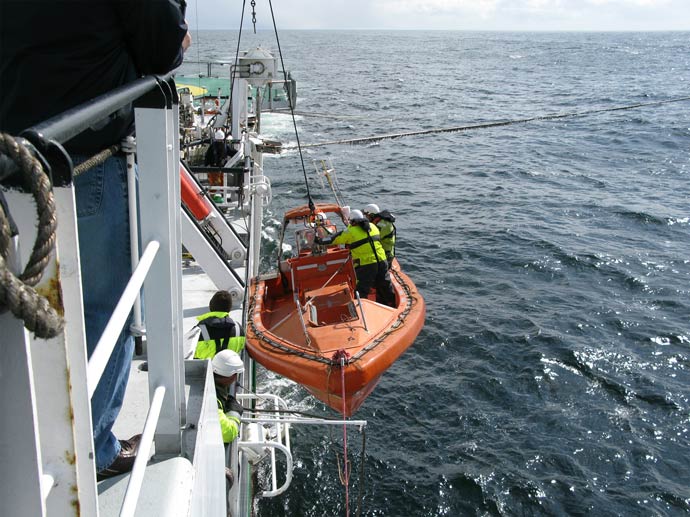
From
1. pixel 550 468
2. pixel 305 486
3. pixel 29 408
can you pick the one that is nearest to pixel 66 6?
pixel 29 408

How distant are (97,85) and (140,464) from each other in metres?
1.05

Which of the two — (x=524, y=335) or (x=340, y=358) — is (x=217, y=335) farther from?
(x=524, y=335)

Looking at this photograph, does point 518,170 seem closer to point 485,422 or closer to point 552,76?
point 485,422

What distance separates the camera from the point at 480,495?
701 centimetres

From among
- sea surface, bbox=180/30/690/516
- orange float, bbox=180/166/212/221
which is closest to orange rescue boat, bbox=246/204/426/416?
sea surface, bbox=180/30/690/516

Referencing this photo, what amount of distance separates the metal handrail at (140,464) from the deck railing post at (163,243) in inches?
4.0

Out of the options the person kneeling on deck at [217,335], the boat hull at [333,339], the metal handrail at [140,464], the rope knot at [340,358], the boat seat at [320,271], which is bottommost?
the boat hull at [333,339]

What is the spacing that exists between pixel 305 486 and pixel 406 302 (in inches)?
102

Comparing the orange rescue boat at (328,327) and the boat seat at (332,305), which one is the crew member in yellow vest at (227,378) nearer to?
the orange rescue boat at (328,327)

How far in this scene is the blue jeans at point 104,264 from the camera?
188cm

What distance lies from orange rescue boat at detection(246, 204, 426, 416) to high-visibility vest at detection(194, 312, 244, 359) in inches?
50.6

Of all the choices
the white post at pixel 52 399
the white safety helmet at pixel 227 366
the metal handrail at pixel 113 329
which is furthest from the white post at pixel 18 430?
the white safety helmet at pixel 227 366

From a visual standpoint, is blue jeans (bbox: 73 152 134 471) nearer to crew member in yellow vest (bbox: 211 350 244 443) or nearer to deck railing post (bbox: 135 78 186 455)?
deck railing post (bbox: 135 78 186 455)

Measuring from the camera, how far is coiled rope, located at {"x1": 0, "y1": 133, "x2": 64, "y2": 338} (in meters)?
0.66
